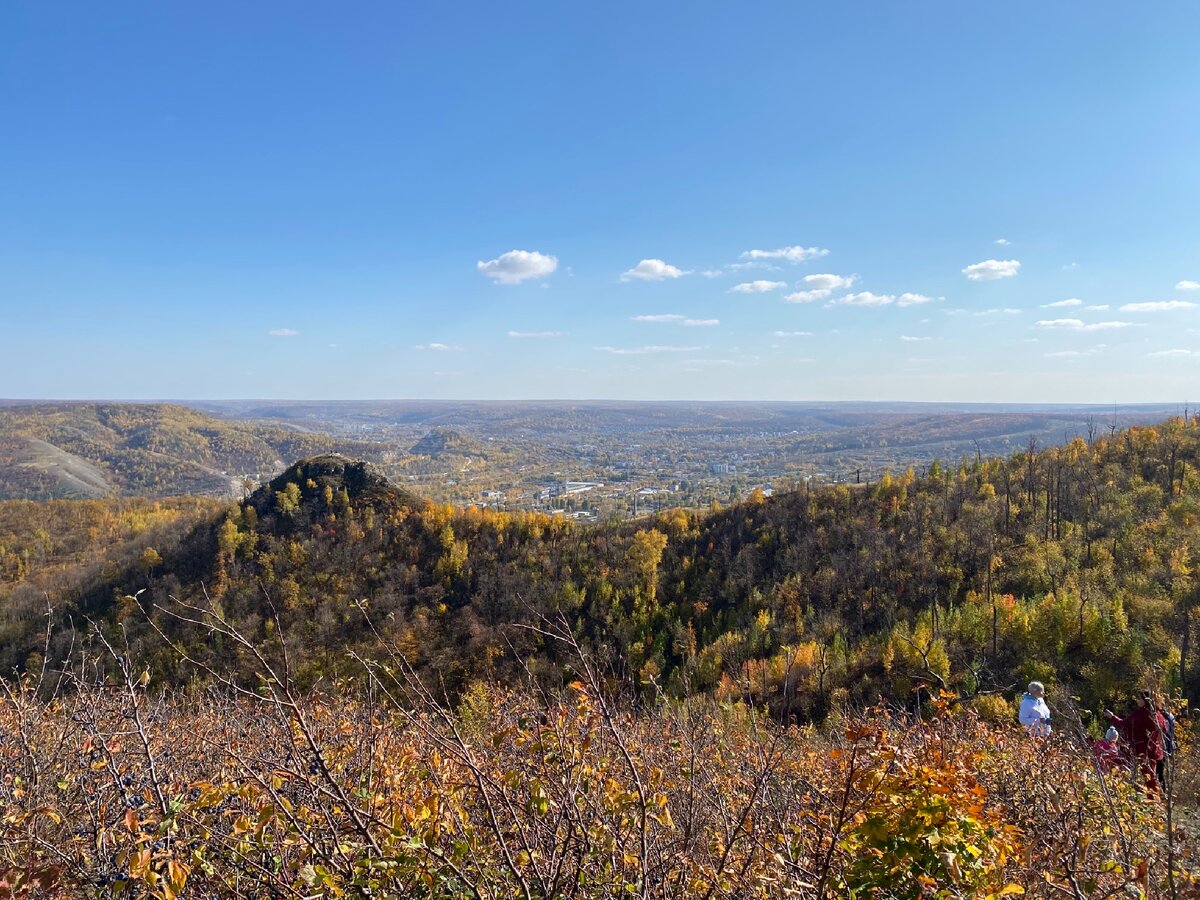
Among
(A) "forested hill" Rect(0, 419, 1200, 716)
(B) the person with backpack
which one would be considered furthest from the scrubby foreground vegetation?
(A) "forested hill" Rect(0, 419, 1200, 716)

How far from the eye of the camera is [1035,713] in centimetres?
953

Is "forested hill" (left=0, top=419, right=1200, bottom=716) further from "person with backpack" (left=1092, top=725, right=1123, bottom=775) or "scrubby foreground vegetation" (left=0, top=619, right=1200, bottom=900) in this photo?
"scrubby foreground vegetation" (left=0, top=619, right=1200, bottom=900)

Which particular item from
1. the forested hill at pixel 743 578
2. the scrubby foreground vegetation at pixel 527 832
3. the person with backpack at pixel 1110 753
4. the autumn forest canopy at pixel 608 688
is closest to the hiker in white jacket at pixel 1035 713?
the autumn forest canopy at pixel 608 688

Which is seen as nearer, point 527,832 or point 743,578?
point 527,832

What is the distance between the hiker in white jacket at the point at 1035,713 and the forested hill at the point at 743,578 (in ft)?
67.1

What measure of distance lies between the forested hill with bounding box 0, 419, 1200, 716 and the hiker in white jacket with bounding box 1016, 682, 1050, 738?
67.1 feet

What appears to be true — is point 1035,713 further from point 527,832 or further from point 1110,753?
point 527,832

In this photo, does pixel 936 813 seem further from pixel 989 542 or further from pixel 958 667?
pixel 989 542

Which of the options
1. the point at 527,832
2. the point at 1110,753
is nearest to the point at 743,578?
the point at 1110,753

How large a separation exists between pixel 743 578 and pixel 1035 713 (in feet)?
166

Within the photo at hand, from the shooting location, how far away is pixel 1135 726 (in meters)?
9.45

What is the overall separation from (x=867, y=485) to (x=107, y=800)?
253ft

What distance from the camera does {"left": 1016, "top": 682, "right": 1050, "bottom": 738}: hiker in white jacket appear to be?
9.05 meters

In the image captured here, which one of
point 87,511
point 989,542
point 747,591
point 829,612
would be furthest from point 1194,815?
point 87,511
